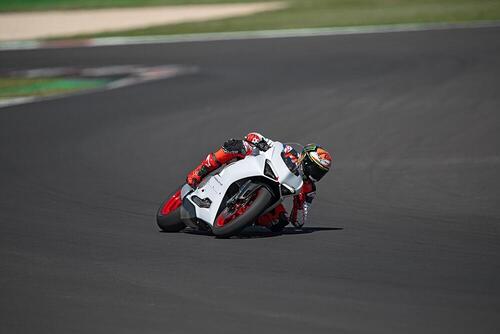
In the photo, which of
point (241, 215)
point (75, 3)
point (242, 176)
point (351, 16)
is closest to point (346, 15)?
point (351, 16)

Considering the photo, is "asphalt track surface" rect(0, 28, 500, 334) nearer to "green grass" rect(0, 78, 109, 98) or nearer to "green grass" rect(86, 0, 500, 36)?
"green grass" rect(0, 78, 109, 98)

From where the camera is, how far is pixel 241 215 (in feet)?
30.2

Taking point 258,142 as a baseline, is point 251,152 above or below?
below

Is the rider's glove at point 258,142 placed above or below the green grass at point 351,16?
above

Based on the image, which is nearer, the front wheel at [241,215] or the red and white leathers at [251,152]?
the front wheel at [241,215]

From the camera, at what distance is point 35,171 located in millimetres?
13672

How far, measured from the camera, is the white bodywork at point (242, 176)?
931 centimetres

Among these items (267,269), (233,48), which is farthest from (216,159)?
(233,48)

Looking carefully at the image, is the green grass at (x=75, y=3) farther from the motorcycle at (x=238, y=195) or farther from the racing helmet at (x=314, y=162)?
the racing helmet at (x=314, y=162)

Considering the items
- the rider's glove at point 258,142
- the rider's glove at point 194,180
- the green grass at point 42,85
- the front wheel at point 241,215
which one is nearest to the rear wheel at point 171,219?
the rider's glove at point 194,180

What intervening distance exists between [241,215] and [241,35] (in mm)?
21711

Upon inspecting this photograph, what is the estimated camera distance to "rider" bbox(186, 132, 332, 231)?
951 cm

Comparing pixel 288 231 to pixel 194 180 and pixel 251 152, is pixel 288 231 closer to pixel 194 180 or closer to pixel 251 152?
pixel 251 152

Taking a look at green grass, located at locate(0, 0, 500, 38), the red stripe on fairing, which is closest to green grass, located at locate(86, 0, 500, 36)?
green grass, located at locate(0, 0, 500, 38)
